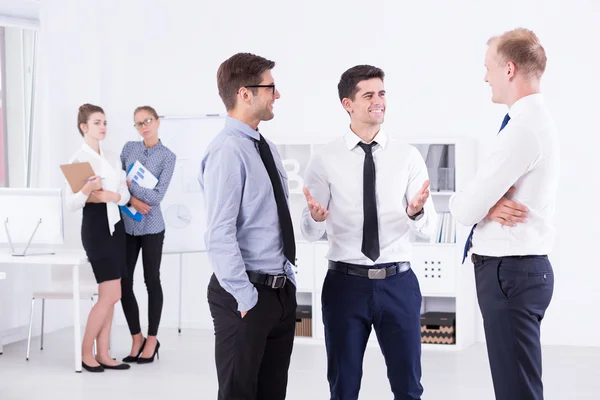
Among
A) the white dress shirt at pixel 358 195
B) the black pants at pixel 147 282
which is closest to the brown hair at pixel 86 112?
the black pants at pixel 147 282

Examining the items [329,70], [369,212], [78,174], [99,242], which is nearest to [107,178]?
[78,174]

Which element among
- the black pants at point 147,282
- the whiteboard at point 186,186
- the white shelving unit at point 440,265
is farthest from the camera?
the whiteboard at point 186,186

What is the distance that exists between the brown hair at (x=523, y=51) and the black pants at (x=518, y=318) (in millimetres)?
655

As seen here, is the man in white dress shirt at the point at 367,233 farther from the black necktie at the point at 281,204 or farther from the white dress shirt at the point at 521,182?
the white dress shirt at the point at 521,182

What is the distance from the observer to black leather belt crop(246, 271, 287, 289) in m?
2.79

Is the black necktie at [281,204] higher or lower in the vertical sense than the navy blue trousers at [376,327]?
higher

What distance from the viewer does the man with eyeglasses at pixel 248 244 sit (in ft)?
8.95

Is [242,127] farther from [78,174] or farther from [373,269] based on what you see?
[78,174]

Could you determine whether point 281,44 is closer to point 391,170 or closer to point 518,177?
point 391,170

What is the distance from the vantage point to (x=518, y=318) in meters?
2.75

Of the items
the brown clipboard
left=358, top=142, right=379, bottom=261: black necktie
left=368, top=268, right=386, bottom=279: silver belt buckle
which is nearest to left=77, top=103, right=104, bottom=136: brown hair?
the brown clipboard

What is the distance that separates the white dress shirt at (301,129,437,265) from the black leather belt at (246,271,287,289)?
0.50 m

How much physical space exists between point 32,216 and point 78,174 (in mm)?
574

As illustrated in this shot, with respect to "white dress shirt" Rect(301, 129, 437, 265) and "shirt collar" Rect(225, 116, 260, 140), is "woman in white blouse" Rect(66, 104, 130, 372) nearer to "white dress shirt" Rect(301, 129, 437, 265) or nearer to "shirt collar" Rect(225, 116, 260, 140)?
"white dress shirt" Rect(301, 129, 437, 265)
